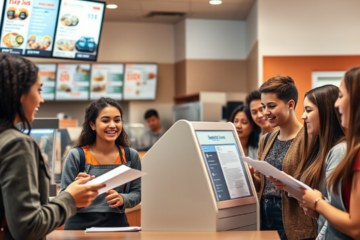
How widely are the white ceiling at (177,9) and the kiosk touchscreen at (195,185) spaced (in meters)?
5.59

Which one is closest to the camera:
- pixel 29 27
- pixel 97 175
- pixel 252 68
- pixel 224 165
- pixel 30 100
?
pixel 30 100

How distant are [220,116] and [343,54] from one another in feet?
7.10

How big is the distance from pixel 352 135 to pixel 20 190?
112 cm

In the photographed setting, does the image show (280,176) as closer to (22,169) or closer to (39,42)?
(22,169)

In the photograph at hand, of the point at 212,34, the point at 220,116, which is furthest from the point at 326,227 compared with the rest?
the point at 212,34

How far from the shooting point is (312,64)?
6.95 metres

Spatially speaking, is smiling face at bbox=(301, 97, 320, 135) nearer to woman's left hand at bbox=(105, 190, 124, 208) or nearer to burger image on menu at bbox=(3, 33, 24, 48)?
woman's left hand at bbox=(105, 190, 124, 208)

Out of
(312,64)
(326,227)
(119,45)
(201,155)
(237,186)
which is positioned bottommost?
(326,227)

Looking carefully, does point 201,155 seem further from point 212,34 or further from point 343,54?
point 212,34

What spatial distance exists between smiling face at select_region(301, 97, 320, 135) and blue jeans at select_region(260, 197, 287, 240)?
0.47 metres

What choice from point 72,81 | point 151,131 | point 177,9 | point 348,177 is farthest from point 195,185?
point 72,81

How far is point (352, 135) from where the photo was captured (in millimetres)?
1629

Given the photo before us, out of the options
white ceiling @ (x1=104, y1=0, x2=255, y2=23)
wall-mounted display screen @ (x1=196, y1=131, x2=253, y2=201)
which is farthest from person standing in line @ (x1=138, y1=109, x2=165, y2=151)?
wall-mounted display screen @ (x1=196, y1=131, x2=253, y2=201)

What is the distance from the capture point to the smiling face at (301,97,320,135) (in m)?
2.17
